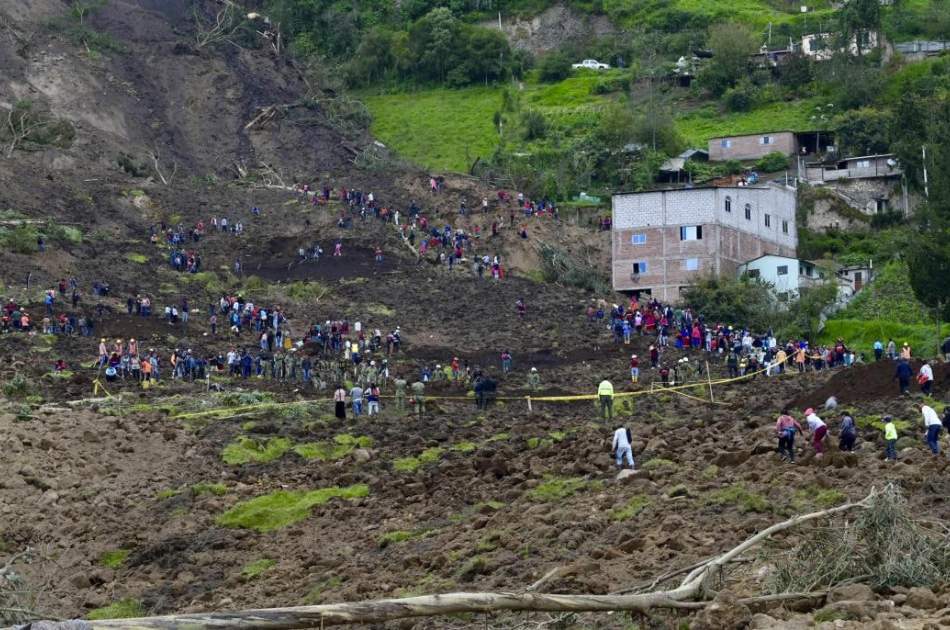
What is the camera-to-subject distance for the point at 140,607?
93.8 ft

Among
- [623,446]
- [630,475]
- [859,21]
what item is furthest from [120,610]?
[859,21]

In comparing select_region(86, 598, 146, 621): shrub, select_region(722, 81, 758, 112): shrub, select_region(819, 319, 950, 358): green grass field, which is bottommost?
select_region(86, 598, 146, 621): shrub

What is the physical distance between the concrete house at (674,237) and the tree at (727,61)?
3528 centimetres

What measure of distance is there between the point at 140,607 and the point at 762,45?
94833mm

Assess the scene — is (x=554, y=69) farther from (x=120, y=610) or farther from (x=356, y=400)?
(x=120, y=610)

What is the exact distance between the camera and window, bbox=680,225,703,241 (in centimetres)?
7619

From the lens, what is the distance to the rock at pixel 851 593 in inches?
750

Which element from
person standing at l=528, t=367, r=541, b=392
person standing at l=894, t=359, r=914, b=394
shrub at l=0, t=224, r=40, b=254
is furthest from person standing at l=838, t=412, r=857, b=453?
shrub at l=0, t=224, r=40, b=254

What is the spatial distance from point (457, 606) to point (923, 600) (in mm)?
4830

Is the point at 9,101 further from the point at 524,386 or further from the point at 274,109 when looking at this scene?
the point at 524,386

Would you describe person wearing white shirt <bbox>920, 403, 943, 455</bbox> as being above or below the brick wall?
below

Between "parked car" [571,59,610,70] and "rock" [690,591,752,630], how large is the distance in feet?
344

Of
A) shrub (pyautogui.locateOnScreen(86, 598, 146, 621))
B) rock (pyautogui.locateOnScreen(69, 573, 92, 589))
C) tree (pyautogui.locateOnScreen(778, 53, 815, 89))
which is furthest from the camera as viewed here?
tree (pyautogui.locateOnScreen(778, 53, 815, 89))

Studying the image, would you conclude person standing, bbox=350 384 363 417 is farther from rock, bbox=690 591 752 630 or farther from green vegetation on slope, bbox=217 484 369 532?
rock, bbox=690 591 752 630
